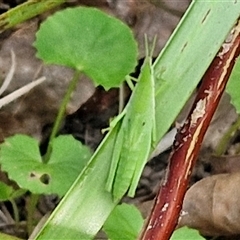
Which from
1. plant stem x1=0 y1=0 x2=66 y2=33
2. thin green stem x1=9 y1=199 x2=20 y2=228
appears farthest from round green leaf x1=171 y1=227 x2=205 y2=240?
plant stem x1=0 y1=0 x2=66 y2=33

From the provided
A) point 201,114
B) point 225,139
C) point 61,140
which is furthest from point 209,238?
point 201,114

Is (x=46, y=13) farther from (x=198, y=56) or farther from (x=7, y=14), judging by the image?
(x=198, y=56)

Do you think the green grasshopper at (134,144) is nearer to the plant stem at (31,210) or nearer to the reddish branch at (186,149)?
the reddish branch at (186,149)

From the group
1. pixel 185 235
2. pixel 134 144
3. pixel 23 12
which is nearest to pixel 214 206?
pixel 185 235

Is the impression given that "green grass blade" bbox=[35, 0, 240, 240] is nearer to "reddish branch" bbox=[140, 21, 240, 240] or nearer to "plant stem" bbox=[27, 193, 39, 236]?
"reddish branch" bbox=[140, 21, 240, 240]

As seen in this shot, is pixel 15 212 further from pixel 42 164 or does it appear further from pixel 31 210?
pixel 42 164

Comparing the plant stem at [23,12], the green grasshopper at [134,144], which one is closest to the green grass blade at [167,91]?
the green grasshopper at [134,144]
